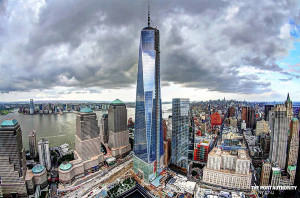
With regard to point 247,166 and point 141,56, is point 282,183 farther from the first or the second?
point 141,56

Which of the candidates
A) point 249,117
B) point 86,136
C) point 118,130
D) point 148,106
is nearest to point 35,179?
point 86,136

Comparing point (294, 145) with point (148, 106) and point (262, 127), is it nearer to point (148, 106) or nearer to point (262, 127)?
point (262, 127)

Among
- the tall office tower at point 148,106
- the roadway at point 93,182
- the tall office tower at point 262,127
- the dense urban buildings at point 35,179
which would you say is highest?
the tall office tower at point 148,106

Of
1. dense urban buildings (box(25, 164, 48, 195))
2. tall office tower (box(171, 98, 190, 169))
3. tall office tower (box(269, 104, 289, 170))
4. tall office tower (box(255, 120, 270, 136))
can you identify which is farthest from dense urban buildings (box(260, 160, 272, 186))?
dense urban buildings (box(25, 164, 48, 195))

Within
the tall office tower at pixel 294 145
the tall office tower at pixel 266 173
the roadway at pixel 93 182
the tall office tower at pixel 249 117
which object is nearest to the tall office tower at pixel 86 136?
the roadway at pixel 93 182

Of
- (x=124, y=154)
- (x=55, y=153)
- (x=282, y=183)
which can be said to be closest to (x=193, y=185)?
(x=282, y=183)

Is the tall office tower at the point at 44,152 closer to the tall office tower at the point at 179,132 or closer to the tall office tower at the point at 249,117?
the tall office tower at the point at 179,132

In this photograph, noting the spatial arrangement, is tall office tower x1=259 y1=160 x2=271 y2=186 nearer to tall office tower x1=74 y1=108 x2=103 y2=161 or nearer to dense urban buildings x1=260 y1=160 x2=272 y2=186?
dense urban buildings x1=260 y1=160 x2=272 y2=186

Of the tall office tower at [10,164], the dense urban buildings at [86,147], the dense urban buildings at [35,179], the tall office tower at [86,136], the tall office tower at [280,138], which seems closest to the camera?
the tall office tower at [10,164]
